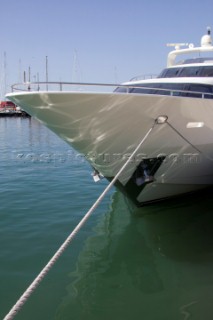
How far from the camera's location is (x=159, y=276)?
15.9 ft

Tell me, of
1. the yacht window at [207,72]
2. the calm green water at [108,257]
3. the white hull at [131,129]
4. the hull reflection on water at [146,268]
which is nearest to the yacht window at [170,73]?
the yacht window at [207,72]

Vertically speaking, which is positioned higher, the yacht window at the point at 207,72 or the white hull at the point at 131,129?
the yacht window at the point at 207,72

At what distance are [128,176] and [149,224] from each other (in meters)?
1.01

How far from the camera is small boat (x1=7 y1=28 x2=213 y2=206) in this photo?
17.5ft

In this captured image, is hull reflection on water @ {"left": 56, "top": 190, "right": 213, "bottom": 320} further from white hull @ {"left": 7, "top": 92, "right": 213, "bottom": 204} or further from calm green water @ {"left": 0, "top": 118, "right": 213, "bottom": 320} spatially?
white hull @ {"left": 7, "top": 92, "right": 213, "bottom": 204}

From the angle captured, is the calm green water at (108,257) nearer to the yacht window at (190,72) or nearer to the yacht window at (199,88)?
the yacht window at (199,88)

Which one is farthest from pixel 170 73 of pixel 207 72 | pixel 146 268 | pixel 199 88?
pixel 146 268

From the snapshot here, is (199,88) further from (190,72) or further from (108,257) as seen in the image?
(108,257)

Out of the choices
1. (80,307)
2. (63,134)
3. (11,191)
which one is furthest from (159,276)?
(11,191)

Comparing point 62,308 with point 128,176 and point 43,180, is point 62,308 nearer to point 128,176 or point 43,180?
point 128,176

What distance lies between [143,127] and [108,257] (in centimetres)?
209

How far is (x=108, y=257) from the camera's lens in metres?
5.46

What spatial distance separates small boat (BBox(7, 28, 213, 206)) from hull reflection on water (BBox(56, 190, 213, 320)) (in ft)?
2.35

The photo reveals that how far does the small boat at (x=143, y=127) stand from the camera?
17.5 feet
